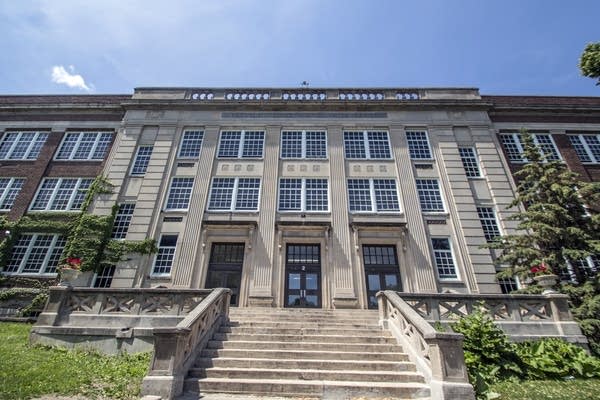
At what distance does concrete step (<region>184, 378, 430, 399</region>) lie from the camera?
6.48 meters

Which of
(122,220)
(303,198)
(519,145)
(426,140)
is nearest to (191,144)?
(122,220)

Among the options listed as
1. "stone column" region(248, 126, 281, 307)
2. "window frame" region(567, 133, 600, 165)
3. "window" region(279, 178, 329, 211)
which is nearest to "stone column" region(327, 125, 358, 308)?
"window" region(279, 178, 329, 211)

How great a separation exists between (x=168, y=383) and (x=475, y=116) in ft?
73.8

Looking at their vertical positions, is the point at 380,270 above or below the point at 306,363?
above

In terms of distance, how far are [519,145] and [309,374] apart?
20.7 m

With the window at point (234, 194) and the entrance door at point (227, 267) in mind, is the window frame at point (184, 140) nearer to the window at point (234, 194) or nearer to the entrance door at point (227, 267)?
the window at point (234, 194)

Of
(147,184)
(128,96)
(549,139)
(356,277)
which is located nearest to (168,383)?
(356,277)

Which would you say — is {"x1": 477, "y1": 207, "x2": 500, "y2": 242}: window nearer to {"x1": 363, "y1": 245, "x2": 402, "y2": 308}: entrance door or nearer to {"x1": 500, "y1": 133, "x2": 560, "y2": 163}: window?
{"x1": 500, "y1": 133, "x2": 560, "y2": 163}: window

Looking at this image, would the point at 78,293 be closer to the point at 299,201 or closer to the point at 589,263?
the point at 299,201

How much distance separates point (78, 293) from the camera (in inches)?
410

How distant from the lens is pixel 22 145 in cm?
2128

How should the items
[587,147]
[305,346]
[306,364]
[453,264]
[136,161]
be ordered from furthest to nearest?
[587,147]
[136,161]
[453,264]
[305,346]
[306,364]

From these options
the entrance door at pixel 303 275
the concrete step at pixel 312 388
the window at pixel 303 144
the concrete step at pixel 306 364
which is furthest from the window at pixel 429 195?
the concrete step at pixel 312 388

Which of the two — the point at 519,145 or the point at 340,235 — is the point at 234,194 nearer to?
the point at 340,235
